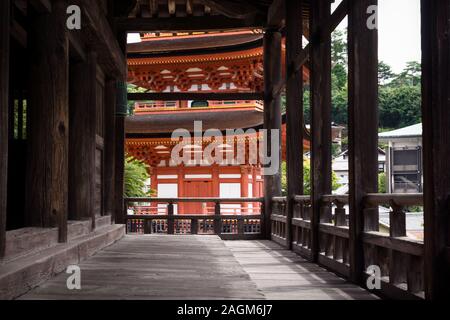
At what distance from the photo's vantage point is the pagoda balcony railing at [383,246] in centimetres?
351

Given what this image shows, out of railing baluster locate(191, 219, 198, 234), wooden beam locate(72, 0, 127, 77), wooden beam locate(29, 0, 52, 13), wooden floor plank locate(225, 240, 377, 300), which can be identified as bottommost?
wooden floor plank locate(225, 240, 377, 300)

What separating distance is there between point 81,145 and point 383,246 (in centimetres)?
288

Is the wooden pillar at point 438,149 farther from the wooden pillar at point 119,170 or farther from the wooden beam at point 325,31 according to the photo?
the wooden pillar at point 119,170

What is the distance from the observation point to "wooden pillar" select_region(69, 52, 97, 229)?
5324mm

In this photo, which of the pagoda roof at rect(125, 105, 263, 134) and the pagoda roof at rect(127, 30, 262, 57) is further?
the pagoda roof at rect(125, 105, 263, 134)

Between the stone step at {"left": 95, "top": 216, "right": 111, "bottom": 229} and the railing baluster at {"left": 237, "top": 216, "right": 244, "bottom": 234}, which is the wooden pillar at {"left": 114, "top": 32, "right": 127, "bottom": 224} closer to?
the stone step at {"left": 95, "top": 216, "right": 111, "bottom": 229}

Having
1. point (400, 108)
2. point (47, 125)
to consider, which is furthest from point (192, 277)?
point (400, 108)

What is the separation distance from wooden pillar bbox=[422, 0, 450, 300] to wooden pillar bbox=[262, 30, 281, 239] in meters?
6.27

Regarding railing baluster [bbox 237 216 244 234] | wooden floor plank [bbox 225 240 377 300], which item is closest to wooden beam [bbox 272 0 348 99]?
wooden floor plank [bbox 225 240 377 300]

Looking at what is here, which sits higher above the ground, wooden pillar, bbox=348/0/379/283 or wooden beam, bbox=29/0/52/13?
wooden beam, bbox=29/0/52/13

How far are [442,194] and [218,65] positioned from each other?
12.5 meters

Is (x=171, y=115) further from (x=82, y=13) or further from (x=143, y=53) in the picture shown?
(x=82, y=13)

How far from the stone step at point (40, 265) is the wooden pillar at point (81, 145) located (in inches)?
18.4

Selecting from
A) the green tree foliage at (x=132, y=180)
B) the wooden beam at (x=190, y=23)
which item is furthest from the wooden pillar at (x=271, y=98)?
the green tree foliage at (x=132, y=180)
